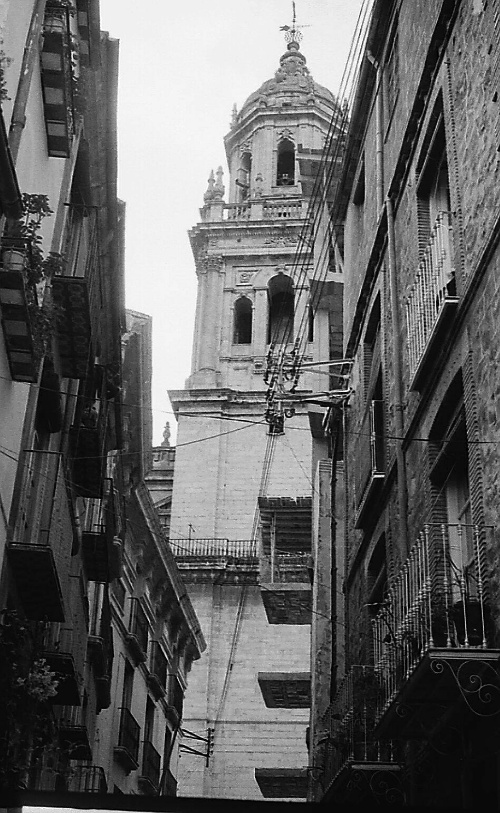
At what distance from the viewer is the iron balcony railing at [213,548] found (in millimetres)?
42812

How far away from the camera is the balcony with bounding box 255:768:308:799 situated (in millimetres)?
31639

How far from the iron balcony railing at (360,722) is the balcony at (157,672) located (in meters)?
13.9

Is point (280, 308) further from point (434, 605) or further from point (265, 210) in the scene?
point (434, 605)

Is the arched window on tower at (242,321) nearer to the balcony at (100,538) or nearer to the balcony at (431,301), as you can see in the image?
the balcony at (100,538)

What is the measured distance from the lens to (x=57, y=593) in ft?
43.1

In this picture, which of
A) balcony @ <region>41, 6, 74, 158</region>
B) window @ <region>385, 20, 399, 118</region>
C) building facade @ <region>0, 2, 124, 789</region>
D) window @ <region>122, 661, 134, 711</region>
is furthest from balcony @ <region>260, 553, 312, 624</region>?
balcony @ <region>41, 6, 74, 158</region>

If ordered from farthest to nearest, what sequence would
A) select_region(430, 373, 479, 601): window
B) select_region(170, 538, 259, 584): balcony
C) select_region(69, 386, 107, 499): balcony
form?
select_region(170, 538, 259, 584): balcony
select_region(69, 386, 107, 499): balcony
select_region(430, 373, 479, 601): window

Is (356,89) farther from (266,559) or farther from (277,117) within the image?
(277,117)

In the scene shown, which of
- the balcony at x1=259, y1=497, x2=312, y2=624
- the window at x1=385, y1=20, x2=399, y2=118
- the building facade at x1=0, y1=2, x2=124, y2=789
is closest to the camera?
the building facade at x1=0, y1=2, x2=124, y2=789

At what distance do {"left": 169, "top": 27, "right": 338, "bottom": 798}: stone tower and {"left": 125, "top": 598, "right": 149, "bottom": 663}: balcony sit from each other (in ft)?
16.4

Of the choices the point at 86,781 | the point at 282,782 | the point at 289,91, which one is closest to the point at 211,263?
the point at 289,91

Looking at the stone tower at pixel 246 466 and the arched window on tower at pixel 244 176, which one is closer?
the stone tower at pixel 246 466

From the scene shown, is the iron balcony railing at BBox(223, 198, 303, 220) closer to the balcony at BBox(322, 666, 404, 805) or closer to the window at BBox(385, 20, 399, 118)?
the window at BBox(385, 20, 399, 118)

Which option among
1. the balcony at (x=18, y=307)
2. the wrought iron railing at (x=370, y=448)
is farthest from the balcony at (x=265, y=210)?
the balcony at (x=18, y=307)
